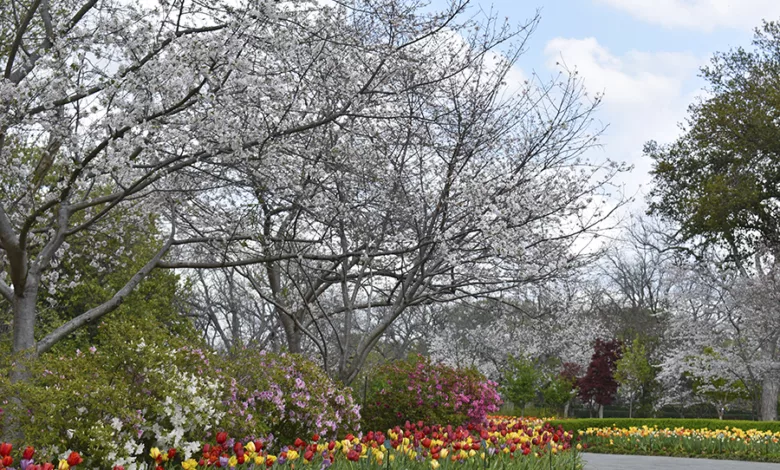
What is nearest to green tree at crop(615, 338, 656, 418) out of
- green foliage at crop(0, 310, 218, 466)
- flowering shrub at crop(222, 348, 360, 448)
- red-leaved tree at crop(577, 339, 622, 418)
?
red-leaved tree at crop(577, 339, 622, 418)

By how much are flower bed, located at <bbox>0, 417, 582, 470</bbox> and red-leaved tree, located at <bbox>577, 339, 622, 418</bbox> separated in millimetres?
17786

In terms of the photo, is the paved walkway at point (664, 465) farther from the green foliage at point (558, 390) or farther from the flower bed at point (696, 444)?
the green foliage at point (558, 390)

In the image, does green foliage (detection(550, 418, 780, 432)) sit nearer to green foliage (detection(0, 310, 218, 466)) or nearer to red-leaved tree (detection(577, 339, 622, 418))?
red-leaved tree (detection(577, 339, 622, 418))

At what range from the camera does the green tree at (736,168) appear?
18.8 metres

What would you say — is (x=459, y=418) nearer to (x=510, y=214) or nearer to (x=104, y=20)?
(x=510, y=214)

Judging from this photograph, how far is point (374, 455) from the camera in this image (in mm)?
4262

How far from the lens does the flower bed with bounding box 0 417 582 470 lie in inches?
137

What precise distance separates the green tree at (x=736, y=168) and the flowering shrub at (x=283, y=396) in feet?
51.5

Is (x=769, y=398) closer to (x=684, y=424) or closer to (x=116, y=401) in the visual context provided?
(x=684, y=424)

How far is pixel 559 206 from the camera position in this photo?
811cm

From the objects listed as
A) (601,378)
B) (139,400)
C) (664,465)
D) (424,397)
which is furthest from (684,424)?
(139,400)

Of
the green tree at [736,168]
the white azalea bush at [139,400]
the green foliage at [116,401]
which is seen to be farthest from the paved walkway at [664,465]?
the green tree at [736,168]

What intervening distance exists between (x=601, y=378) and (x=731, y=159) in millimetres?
8217

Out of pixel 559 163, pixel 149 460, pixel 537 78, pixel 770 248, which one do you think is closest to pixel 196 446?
pixel 149 460
